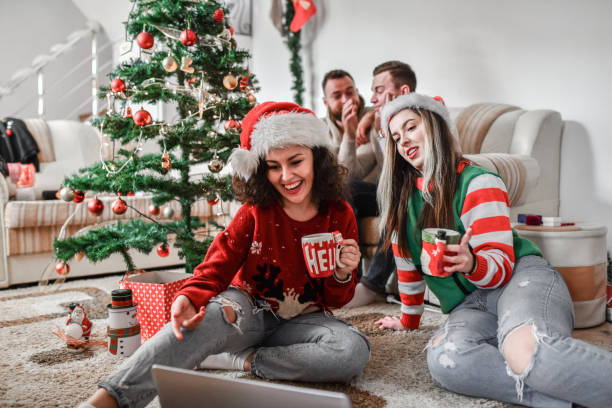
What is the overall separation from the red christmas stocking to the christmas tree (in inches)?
91.9

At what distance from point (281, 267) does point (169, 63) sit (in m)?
0.80

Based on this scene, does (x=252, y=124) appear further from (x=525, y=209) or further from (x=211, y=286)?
(x=525, y=209)

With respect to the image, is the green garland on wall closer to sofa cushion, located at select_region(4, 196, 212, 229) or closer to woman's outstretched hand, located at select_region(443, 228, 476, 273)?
sofa cushion, located at select_region(4, 196, 212, 229)

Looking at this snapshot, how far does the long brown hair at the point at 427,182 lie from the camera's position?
128 centimetres

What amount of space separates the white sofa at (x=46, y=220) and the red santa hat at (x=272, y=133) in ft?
3.68

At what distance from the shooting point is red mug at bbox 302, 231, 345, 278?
100 cm

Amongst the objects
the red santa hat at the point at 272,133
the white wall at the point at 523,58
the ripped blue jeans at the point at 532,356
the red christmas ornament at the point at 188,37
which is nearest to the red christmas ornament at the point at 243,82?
the red christmas ornament at the point at 188,37

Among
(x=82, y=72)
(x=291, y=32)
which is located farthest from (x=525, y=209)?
(x=82, y=72)

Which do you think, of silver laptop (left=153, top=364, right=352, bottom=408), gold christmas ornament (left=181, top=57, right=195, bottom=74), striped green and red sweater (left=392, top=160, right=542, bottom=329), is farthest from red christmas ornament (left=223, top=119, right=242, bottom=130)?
silver laptop (left=153, top=364, right=352, bottom=408)

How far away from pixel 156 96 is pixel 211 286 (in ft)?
2.63

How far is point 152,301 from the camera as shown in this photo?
1.45 metres

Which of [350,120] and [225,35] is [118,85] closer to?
[225,35]

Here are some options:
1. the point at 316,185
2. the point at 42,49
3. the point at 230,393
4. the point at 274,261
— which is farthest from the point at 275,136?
the point at 42,49

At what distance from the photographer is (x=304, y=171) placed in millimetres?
1209
